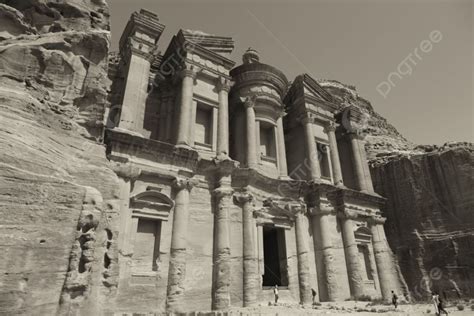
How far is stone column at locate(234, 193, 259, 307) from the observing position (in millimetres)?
12008

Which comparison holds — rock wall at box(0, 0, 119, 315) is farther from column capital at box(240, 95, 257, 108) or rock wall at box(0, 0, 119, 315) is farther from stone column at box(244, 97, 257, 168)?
column capital at box(240, 95, 257, 108)

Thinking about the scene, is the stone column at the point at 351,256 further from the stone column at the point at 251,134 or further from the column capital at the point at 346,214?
the stone column at the point at 251,134

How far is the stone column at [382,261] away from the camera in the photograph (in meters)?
16.9

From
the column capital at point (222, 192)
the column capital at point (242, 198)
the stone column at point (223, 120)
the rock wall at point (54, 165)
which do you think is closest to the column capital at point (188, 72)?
the stone column at point (223, 120)

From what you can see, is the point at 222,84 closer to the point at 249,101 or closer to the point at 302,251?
the point at 249,101

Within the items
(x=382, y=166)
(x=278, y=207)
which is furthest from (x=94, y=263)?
(x=382, y=166)

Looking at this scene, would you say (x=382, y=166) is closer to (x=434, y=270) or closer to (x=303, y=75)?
(x=434, y=270)

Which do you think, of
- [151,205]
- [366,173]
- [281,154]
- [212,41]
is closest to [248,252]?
[151,205]

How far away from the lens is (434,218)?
19922mm

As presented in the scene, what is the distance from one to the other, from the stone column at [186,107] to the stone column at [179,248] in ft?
6.96

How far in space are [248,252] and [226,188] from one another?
2.87 m

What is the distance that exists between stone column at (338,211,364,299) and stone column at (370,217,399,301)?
6.65 ft

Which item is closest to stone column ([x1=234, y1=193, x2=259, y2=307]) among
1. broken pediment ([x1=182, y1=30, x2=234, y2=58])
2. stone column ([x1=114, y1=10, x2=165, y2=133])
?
stone column ([x1=114, y1=10, x2=165, y2=133])

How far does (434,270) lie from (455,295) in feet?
5.45
